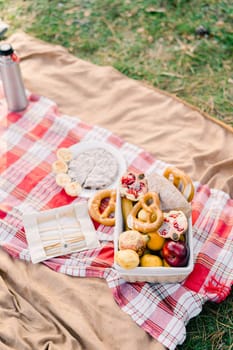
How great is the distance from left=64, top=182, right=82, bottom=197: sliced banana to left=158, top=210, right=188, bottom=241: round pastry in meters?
0.54

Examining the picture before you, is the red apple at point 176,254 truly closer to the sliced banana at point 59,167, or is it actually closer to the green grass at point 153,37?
the sliced banana at point 59,167

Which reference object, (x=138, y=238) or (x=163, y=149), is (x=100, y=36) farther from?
(x=138, y=238)

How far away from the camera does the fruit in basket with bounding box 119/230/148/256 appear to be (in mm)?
1919

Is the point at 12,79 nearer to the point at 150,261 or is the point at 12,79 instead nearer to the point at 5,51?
the point at 5,51

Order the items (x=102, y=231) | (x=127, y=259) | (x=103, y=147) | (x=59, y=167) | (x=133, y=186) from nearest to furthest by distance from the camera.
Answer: (x=127, y=259)
(x=133, y=186)
(x=102, y=231)
(x=59, y=167)
(x=103, y=147)

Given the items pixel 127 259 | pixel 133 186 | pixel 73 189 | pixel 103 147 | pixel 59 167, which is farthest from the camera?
pixel 103 147

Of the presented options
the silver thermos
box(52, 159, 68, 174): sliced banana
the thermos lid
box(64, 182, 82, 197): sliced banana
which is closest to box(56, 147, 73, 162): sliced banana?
box(52, 159, 68, 174): sliced banana

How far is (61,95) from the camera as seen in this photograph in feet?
9.42

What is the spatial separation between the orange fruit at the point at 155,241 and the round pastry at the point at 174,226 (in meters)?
0.03

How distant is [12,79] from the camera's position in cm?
259

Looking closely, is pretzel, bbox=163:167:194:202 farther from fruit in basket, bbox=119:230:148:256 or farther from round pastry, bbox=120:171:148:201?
fruit in basket, bbox=119:230:148:256

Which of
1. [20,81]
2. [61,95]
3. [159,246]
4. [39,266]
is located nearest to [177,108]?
[61,95]

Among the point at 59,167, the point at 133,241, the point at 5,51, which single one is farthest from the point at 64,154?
the point at 133,241

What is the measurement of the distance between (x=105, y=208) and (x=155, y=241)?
0.41m
